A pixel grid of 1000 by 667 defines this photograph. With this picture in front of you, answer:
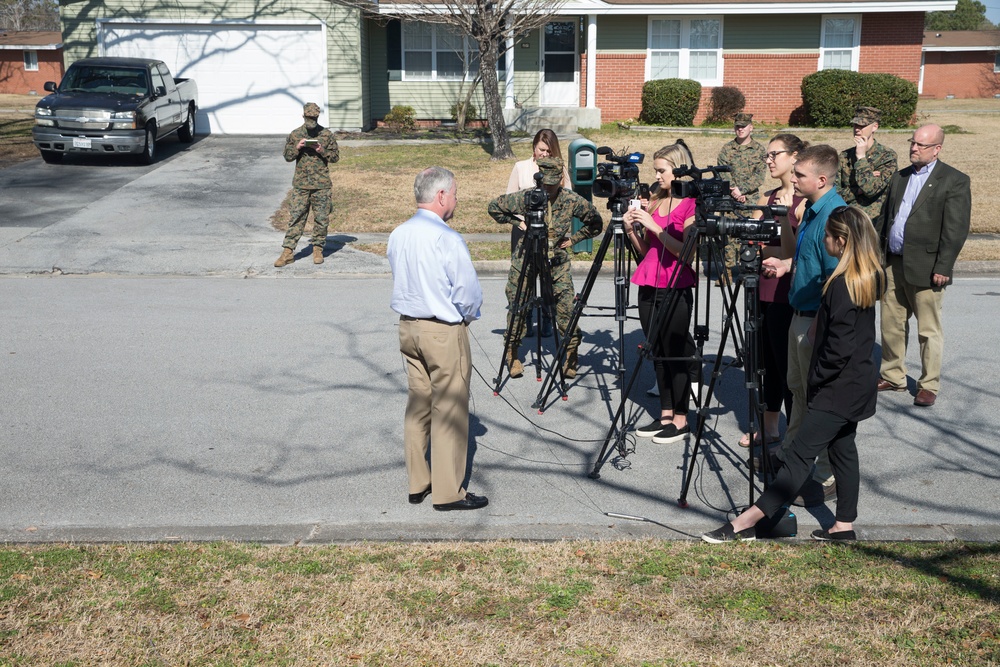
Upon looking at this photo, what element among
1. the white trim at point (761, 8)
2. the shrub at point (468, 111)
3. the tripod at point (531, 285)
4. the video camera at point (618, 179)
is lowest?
the tripod at point (531, 285)

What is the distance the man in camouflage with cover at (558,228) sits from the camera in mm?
7434

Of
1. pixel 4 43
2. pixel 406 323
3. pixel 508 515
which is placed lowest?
pixel 508 515

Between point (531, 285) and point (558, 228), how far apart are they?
1.65 ft

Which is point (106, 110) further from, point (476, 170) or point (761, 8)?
point (761, 8)

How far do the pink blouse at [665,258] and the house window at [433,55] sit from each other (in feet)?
69.4

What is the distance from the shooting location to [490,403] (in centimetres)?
749

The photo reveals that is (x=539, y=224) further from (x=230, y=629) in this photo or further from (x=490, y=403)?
(x=230, y=629)

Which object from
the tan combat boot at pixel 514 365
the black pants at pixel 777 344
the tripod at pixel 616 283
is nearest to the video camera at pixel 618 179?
the tripod at pixel 616 283

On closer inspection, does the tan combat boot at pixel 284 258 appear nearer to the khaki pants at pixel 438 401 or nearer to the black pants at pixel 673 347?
the black pants at pixel 673 347

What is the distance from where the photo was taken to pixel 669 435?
667 centimetres

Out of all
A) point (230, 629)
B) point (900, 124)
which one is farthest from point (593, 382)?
point (900, 124)

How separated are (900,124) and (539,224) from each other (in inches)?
896

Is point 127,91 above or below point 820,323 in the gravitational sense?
above

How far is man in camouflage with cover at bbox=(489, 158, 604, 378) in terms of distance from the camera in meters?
7.43
